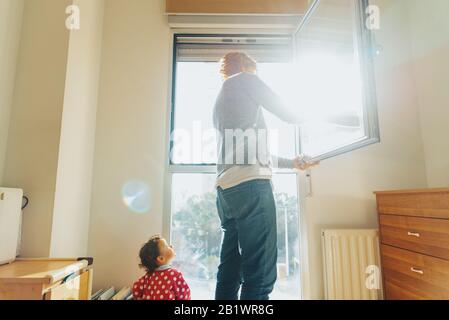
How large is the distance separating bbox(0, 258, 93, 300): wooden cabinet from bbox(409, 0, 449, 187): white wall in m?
2.12

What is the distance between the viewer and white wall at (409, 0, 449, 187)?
1.76 m

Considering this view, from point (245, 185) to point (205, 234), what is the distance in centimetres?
88

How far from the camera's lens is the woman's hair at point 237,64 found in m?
1.25

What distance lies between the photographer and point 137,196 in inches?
68.9

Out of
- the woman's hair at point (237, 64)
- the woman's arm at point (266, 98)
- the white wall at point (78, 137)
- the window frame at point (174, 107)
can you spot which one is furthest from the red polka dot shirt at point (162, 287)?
the woman's hair at point (237, 64)

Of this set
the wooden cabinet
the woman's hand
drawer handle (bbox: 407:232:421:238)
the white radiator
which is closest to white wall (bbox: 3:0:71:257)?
the wooden cabinet

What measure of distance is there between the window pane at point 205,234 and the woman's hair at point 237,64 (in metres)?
0.79

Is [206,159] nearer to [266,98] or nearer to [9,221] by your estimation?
[266,98]

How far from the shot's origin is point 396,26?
1.99 meters

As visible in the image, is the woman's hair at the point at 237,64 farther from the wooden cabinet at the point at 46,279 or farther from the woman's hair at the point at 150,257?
the wooden cabinet at the point at 46,279

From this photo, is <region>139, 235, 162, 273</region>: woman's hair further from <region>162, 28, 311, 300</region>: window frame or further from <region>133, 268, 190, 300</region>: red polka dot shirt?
<region>162, 28, 311, 300</region>: window frame

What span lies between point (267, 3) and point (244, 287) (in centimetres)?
183
